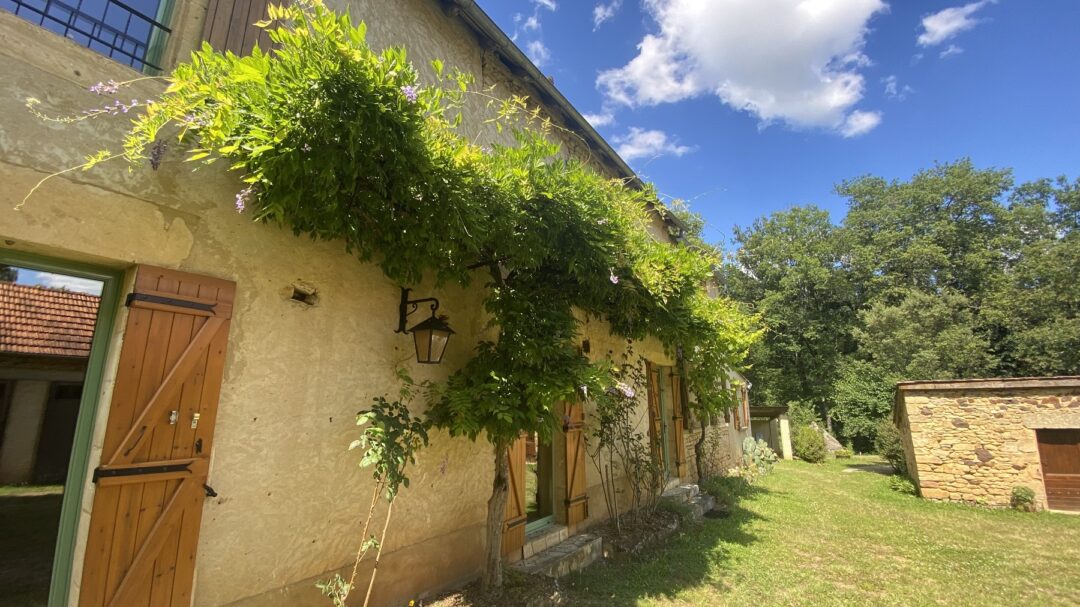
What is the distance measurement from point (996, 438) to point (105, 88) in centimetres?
1314

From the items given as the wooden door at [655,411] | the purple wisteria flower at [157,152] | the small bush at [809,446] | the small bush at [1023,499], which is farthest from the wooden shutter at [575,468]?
the small bush at [809,446]

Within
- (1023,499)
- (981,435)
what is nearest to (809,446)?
(981,435)

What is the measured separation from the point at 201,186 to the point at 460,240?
151 centimetres

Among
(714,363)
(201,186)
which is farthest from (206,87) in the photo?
(714,363)

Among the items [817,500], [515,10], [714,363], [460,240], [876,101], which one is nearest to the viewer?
[460,240]

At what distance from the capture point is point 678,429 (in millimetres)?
8898

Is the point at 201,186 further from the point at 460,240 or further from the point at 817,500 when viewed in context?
the point at 817,500

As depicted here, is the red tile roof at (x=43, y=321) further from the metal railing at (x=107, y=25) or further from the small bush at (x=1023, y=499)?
the small bush at (x=1023, y=499)

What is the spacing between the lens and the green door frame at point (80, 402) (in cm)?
217

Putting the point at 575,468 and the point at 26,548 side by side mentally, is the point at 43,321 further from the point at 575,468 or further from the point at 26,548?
the point at 575,468

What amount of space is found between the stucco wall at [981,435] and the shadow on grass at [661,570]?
5613 millimetres

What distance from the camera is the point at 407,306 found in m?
3.65

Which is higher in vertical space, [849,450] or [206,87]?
[206,87]

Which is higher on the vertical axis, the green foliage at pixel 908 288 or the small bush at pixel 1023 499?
the green foliage at pixel 908 288
